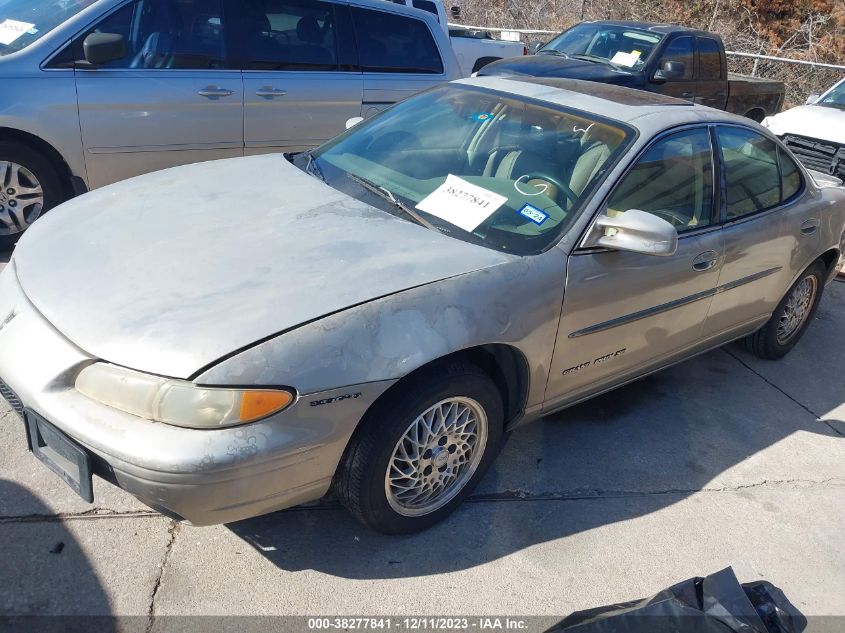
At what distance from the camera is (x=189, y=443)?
226cm

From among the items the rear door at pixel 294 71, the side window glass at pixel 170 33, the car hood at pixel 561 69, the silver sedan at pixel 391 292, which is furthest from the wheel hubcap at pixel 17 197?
the car hood at pixel 561 69

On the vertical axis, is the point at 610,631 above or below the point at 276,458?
below

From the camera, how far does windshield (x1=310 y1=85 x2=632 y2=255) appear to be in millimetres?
3170

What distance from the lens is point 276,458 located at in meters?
2.37

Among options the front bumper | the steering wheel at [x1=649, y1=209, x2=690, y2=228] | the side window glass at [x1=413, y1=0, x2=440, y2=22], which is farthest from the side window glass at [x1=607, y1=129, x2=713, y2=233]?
the side window glass at [x1=413, y1=0, x2=440, y2=22]

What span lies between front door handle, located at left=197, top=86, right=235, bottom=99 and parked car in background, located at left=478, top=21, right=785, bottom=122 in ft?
13.5

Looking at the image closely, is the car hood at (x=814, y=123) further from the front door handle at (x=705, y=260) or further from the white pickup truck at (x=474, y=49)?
the white pickup truck at (x=474, y=49)

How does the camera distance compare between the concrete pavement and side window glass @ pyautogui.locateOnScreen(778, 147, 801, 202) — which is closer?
the concrete pavement

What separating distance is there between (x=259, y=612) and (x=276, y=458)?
58 centimetres

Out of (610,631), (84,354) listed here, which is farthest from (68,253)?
(610,631)

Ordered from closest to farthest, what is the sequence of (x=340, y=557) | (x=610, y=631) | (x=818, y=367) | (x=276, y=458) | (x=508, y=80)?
(x=610, y=631) < (x=276, y=458) < (x=340, y=557) < (x=508, y=80) < (x=818, y=367)

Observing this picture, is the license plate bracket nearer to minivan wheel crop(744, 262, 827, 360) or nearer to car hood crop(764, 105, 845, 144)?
minivan wheel crop(744, 262, 827, 360)

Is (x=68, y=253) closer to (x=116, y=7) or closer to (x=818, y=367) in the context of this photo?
(x=116, y=7)

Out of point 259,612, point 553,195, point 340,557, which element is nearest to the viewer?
point 259,612
